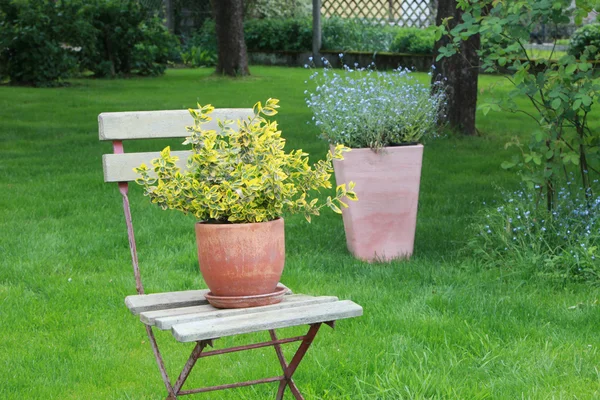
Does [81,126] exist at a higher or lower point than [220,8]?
lower

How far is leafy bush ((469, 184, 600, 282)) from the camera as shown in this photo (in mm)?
4211

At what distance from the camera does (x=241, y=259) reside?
8.12ft

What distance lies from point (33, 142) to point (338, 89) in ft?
15.4

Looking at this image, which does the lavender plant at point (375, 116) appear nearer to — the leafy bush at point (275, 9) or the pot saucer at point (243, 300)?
the pot saucer at point (243, 300)

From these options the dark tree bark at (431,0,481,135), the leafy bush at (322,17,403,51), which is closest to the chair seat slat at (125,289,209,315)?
the dark tree bark at (431,0,481,135)

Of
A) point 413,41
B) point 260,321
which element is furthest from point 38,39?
point 260,321

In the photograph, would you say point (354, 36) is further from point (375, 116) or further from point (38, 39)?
point (375, 116)

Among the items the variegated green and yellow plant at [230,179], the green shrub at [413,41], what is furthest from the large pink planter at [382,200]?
the green shrub at [413,41]

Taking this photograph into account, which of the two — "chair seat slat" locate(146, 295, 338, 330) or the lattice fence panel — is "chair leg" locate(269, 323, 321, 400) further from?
the lattice fence panel

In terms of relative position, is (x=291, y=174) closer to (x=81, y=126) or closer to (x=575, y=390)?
(x=575, y=390)

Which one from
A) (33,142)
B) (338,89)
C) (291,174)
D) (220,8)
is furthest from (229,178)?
(220,8)

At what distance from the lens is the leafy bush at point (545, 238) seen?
421 centimetres

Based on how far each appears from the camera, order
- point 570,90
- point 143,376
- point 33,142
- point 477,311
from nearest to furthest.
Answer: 1. point 143,376
2. point 477,311
3. point 570,90
4. point 33,142

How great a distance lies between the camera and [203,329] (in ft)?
7.25
